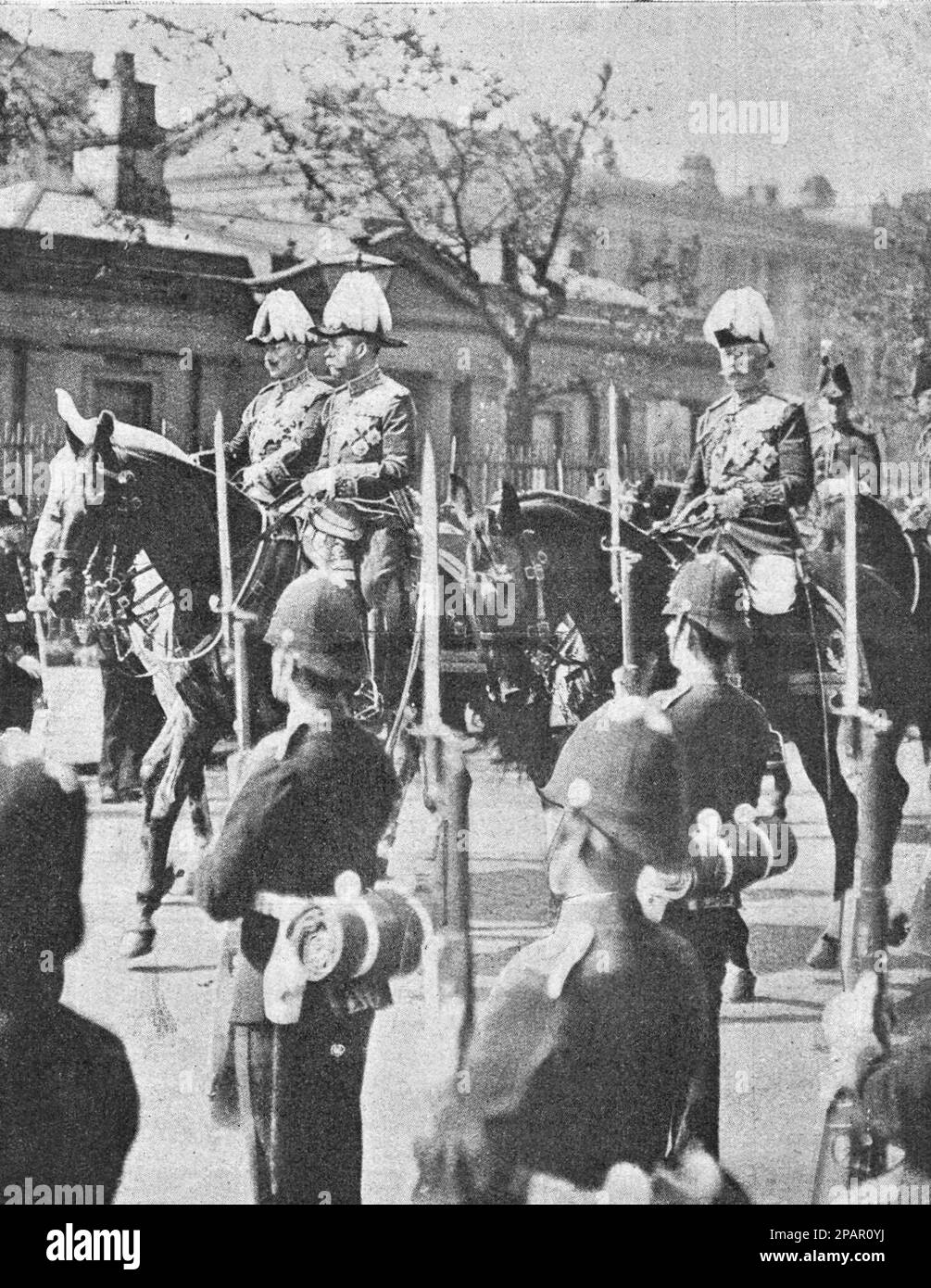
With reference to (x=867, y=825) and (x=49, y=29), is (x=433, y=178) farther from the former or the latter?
(x=867, y=825)

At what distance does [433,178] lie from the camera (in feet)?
19.2

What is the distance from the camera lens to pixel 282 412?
19.1ft

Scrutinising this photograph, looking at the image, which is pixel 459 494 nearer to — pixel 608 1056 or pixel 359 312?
pixel 359 312

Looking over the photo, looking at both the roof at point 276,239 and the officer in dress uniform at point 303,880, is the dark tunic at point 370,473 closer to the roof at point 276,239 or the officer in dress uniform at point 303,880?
the officer in dress uniform at point 303,880

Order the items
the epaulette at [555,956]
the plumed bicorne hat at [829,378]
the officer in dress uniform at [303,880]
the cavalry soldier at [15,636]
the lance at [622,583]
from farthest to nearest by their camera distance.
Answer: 1. the plumed bicorne hat at [829,378]
2. the lance at [622,583]
3. the cavalry soldier at [15,636]
4. the epaulette at [555,956]
5. the officer in dress uniform at [303,880]

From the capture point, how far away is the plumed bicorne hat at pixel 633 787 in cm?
561

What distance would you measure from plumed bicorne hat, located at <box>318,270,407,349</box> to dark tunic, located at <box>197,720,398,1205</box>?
50.8 inches

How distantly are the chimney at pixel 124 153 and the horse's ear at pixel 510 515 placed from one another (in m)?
1.45

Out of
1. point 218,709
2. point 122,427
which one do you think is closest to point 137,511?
point 122,427

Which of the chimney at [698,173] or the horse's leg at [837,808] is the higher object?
the chimney at [698,173]

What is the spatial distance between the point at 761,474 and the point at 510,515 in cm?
85

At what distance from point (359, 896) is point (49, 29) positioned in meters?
2.98

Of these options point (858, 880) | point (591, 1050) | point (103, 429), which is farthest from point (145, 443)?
point (858, 880)

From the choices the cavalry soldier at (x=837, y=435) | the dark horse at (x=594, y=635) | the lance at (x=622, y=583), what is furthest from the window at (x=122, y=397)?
the cavalry soldier at (x=837, y=435)
